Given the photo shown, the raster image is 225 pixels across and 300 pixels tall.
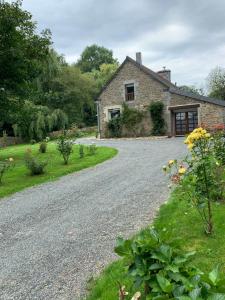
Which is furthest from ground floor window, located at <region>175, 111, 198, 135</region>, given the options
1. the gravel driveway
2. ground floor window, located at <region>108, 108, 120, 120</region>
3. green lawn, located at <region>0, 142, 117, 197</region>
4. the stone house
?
the gravel driveway

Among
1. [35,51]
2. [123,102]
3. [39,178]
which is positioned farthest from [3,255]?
[123,102]

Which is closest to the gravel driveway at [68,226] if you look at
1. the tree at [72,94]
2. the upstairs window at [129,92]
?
the upstairs window at [129,92]

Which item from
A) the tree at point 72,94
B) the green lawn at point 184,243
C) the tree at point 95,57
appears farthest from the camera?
the tree at point 95,57

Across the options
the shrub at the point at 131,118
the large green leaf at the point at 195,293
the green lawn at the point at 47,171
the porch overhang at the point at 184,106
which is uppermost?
the porch overhang at the point at 184,106

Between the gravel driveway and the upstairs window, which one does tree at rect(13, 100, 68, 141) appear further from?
the gravel driveway

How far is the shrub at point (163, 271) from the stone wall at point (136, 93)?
93.9 feet

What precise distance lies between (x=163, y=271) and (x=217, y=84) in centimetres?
5349

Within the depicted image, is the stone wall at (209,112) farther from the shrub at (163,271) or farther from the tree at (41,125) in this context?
the shrub at (163,271)

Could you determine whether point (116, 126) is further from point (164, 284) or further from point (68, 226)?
point (164, 284)

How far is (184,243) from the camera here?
209 inches

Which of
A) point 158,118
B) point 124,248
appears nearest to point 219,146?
point 124,248

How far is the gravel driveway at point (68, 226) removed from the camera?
473cm

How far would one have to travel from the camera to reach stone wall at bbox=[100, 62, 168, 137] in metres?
31.4

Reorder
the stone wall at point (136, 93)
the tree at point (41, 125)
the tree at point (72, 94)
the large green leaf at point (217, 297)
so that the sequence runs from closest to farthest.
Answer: the large green leaf at point (217, 297) < the stone wall at point (136, 93) < the tree at point (41, 125) < the tree at point (72, 94)
